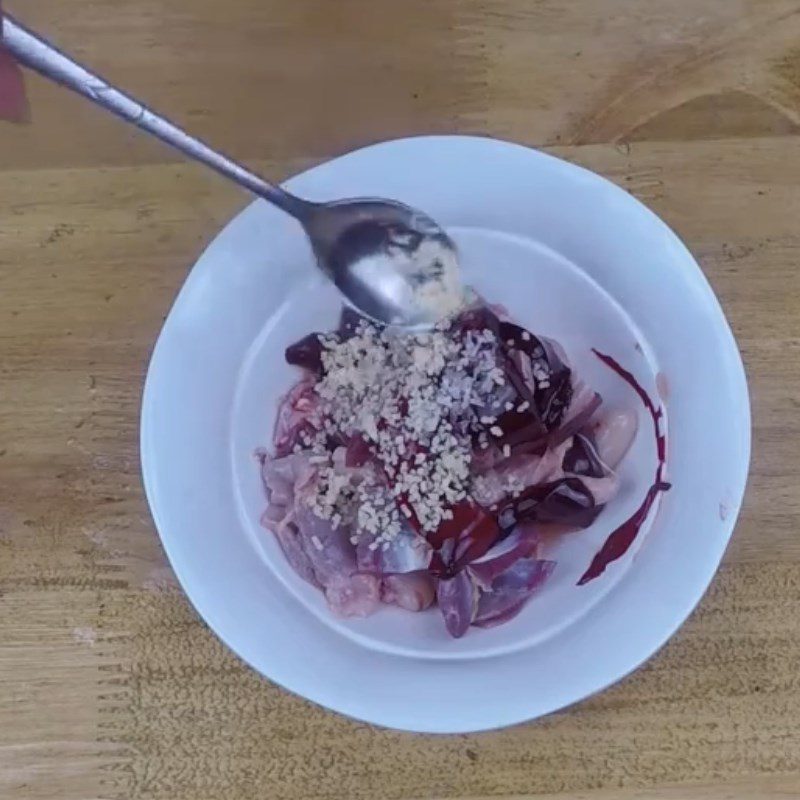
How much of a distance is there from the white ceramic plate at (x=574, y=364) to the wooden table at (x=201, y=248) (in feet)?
0.50

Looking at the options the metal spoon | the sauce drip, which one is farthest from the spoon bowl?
the sauce drip

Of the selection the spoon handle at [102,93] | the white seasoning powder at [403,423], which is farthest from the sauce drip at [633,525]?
the spoon handle at [102,93]

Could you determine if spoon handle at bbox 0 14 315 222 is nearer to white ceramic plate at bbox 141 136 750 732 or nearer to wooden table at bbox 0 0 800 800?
white ceramic plate at bbox 141 136 750 732

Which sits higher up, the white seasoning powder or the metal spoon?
the metal spoon

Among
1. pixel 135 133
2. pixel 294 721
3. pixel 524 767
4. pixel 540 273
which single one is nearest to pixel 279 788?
pixel 294 721

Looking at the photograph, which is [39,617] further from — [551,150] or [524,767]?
[551,150]

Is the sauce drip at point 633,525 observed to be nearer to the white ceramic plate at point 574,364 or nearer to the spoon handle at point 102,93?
the white ceramic plate at point 574,364

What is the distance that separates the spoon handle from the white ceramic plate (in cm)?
12

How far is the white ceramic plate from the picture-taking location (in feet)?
3.16

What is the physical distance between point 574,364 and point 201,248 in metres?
0.40

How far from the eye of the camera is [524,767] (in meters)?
A: 1.11

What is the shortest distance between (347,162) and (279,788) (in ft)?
1.97

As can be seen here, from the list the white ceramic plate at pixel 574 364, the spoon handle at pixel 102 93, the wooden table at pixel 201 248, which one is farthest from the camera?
the wooden table at pixel 201 248

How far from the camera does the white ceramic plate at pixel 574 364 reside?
3.16ft
